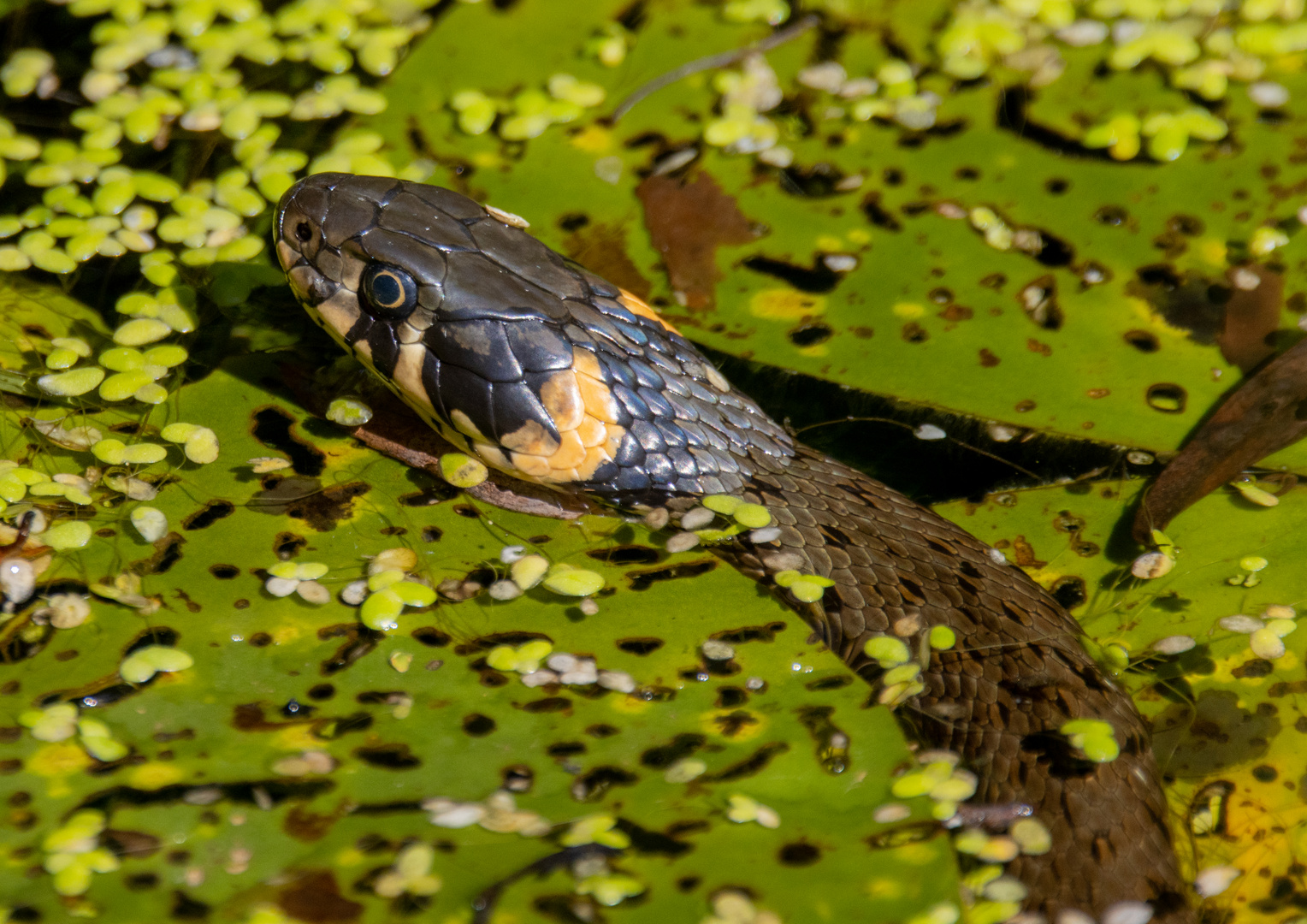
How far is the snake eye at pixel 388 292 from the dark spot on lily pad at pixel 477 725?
121cm

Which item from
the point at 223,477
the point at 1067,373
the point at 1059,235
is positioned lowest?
the point at 223,477

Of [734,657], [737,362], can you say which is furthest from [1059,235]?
[734,657]

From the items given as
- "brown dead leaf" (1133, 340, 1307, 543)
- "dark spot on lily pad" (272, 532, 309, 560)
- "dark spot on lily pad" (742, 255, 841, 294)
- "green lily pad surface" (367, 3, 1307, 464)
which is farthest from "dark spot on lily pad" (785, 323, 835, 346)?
"dark spot on lily pad" (272, 532, 309, 560)

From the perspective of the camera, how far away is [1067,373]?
3.37 metres

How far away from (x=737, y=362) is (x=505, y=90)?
4.96 ft

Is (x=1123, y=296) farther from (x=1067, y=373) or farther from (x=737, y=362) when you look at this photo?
(x=737, y=362)

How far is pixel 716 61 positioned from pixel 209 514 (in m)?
2.71

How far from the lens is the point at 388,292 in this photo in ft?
10.0

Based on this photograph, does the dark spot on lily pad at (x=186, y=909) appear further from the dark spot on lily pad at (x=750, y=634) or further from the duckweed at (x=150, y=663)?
the dark spot on lily pad at (x=750, y=634)

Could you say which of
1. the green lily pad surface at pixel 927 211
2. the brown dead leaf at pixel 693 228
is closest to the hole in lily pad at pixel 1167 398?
the green lily pad surface at pixel 927 211

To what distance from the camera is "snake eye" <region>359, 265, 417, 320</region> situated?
3.05m

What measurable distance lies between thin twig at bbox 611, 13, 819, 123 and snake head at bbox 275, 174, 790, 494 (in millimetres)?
1179

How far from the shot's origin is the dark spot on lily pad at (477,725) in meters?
2.50

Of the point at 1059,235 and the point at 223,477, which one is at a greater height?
the point at 1059,235
